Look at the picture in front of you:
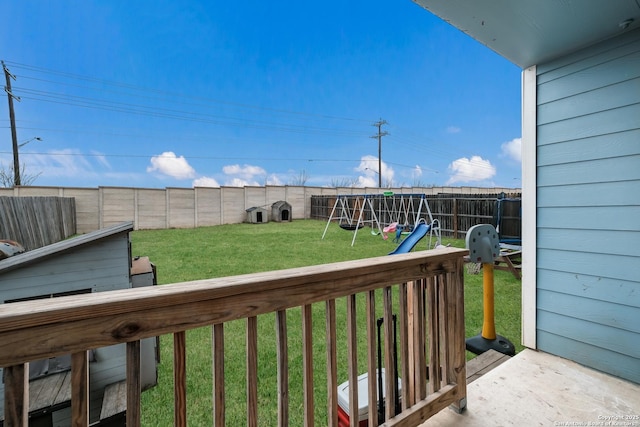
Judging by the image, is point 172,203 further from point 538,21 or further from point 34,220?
point 538,21

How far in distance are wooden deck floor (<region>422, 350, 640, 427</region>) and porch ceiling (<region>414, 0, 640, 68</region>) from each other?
1.93 metres

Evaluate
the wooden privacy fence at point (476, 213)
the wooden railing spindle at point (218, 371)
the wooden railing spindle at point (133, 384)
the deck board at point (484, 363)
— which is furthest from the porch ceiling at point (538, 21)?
the wooden privacy fence at point (476, 213)

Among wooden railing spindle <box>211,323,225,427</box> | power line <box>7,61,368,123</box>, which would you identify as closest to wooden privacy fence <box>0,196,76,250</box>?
power line <box>7,61,368,123</box>

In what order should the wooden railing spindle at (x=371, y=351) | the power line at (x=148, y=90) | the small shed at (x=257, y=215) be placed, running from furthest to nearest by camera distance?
the small shed at (x=257, y=215), the power line at (x=148, y=90), the wooden railing spindle at (x=371, y=351)

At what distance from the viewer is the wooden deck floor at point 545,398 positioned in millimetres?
1409

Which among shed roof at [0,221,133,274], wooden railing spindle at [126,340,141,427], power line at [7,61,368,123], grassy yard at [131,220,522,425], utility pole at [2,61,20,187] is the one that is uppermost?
power line at [7,61,368,123]

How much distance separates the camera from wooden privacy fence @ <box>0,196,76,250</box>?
6.33 meters

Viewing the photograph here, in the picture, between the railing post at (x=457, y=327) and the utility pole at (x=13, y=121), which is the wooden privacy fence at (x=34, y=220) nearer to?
the utility pole at (x=13, y=121)

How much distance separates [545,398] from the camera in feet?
5.12

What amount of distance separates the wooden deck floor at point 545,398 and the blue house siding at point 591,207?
159 millimetres

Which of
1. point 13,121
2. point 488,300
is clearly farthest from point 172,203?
point 488,300

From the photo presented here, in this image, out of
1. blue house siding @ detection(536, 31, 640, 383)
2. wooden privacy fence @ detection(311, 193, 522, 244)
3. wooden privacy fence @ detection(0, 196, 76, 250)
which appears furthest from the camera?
wooden privacy fence @ detection(311, 193, 522, 244)

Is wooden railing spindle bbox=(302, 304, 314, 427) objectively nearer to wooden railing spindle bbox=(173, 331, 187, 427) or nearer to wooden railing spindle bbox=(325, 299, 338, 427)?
wooden railing spindle bbox=(325, 299, 338, 427)

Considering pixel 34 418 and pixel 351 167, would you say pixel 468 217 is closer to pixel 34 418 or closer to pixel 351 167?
pixel 34 418
